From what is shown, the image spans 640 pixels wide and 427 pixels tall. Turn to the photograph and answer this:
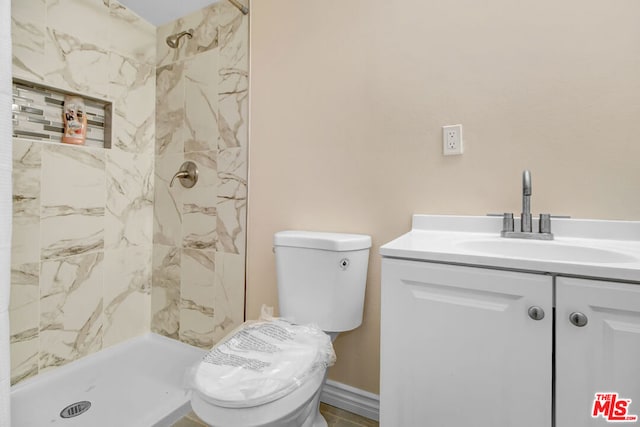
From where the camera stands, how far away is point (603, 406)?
60cm

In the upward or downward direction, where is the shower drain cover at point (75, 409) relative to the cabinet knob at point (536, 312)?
downward

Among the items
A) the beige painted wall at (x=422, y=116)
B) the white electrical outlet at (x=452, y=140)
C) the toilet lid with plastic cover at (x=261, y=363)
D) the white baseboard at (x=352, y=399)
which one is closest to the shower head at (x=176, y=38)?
the beige painted wall at (x=422, y=116)

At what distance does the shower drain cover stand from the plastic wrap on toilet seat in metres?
0.80

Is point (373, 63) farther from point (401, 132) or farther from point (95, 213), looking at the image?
point (95, 213)

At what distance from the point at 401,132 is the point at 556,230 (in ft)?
2.08

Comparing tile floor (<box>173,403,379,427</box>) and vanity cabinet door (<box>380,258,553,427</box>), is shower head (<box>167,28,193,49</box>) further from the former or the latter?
tile floor (<box>173,403,379,427</box>)

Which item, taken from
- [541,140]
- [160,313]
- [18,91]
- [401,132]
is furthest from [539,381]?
[18,91]

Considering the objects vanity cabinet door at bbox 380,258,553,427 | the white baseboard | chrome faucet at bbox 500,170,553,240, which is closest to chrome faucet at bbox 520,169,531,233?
chrome faucet at bbox 500,170,553,240

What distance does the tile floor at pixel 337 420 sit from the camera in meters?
1.26

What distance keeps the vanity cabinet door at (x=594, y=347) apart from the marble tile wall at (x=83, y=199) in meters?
1.98

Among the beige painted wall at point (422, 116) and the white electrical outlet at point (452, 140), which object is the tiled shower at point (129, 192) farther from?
the white electrical outlet at point (452, 140)

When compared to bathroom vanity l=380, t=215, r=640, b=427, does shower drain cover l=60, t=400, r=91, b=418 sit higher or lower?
lower

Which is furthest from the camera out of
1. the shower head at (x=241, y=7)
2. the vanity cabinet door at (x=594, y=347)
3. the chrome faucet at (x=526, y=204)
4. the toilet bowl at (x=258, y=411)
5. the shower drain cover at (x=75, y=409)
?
the shower head at (x=241, y=7)

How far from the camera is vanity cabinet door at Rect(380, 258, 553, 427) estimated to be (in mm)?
652
